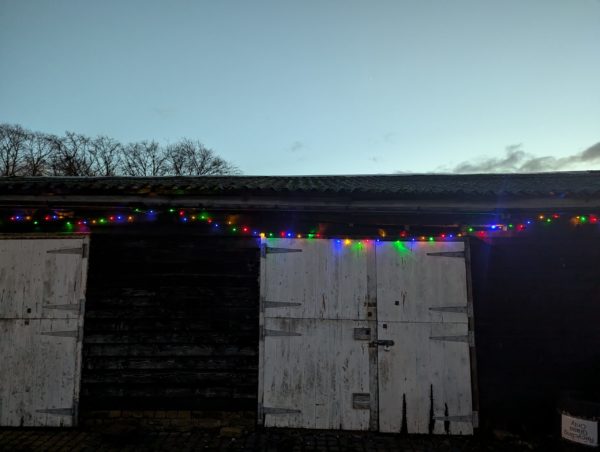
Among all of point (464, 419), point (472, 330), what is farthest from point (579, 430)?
point (472, 330)

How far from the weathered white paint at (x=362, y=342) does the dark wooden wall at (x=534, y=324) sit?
354mm

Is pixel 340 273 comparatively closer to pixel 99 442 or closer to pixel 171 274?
pixel 171 274

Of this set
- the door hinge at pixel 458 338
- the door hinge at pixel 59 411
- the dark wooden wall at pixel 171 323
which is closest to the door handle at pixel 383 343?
the door hinge at pixel 458 338

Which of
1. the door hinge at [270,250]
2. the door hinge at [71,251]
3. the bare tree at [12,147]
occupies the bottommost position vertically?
the door hinge at [71,251]

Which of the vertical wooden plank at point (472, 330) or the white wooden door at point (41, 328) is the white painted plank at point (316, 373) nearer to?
the vertical wooden plank at point (472, 330)

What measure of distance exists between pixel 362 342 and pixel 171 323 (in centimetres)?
265

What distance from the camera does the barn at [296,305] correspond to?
513 centimetres

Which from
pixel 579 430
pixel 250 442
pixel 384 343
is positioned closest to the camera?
pixel 579 430

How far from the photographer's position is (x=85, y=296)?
5324 mm

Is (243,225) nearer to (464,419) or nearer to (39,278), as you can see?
(39,278)

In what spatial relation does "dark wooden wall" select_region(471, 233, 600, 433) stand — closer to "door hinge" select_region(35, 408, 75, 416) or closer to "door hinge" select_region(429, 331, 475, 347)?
"door hinge" select_region(429, 331, 475, 347)

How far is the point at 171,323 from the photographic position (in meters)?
5.34

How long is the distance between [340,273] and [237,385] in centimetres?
207

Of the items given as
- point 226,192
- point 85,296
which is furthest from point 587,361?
point 85,296
